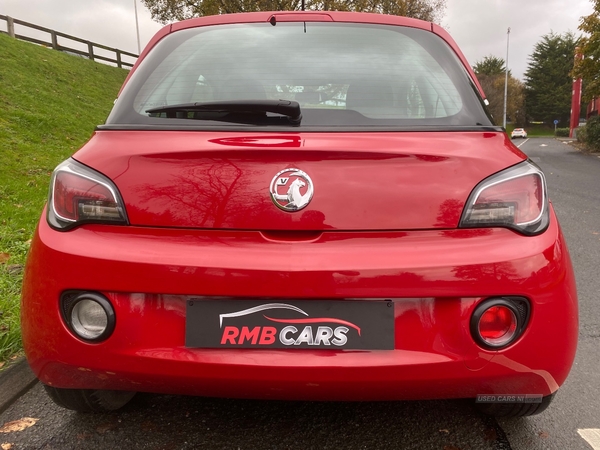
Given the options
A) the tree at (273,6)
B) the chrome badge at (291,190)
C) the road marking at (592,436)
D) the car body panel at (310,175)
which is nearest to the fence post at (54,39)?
the tree at (273,6)

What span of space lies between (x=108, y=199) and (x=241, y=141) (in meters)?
0.44

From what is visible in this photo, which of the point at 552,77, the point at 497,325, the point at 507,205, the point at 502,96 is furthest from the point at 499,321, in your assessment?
the point at 552,77

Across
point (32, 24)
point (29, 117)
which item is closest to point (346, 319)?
point (29, 117)

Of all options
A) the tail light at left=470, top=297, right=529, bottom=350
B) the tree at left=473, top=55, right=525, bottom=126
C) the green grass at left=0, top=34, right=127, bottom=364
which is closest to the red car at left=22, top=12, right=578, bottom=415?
the tail light at left=470, top=297, right=529, bottom=350

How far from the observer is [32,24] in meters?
19.6

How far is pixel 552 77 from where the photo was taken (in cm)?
7438

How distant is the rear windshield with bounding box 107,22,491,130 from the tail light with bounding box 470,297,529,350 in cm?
60

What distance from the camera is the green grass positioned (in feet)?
12.4

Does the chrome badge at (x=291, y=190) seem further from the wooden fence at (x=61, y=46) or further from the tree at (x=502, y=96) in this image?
the tree at (x=502, y=96)

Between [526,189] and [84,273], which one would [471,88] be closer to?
[526,189]

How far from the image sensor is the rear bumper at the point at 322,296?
1.51m

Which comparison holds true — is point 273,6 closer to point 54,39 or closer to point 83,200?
point 54,39

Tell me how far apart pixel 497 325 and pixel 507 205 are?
1.17 feet

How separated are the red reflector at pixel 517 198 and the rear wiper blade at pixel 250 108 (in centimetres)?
63
